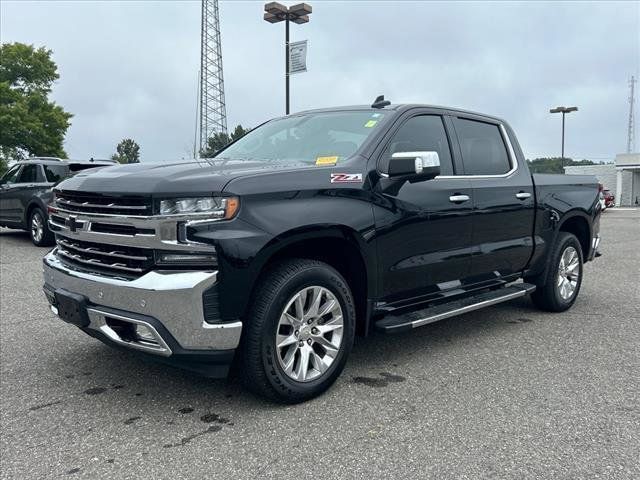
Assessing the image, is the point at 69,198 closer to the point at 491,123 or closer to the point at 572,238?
the point at 491,123

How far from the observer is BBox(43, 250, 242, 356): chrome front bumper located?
3.00m

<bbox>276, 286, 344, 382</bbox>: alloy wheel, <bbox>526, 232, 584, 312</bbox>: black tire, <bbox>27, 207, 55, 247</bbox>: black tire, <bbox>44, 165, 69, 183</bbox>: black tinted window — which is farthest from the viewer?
<bbox>44, 165, 69, 183</bbox>: black tinted window

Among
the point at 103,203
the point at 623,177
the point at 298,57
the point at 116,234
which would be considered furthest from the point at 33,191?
the point at 623,177

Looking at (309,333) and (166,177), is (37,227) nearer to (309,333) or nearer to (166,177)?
(166,177)

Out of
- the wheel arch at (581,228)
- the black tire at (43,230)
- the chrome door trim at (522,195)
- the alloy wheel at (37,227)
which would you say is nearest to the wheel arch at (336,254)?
the chrome door trim at (522,195)

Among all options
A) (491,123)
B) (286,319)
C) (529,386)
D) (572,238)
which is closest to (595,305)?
(572,238)

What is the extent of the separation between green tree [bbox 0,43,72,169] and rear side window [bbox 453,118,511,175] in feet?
104

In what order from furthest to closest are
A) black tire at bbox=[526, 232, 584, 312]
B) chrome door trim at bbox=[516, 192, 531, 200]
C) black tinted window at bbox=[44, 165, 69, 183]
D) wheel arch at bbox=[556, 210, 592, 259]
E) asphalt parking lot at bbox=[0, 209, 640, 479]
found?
black tinted window at bbox=[44, 165, 69, 183] → wheel arch at bbox=[556, 210, 592, 259] → black tire at bbox=[526, 232, 584, 312] → chrome door trim at bbox=[516, 192, 531, 200] → asphalt parking lot at bbox=[0, 209, 640, 479]

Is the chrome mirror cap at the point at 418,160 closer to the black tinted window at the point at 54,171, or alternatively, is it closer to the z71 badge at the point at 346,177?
the z71 badge at the point at 346,177

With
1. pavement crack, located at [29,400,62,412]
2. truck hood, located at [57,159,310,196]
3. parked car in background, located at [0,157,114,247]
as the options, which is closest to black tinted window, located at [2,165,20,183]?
parked car in background, located at [0,157,114,247]

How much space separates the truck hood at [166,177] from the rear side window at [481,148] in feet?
5.52

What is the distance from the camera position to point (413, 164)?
3.73m

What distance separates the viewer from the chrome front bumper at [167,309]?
2998 mm

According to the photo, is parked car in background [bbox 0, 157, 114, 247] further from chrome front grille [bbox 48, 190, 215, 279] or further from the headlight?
the headlight
